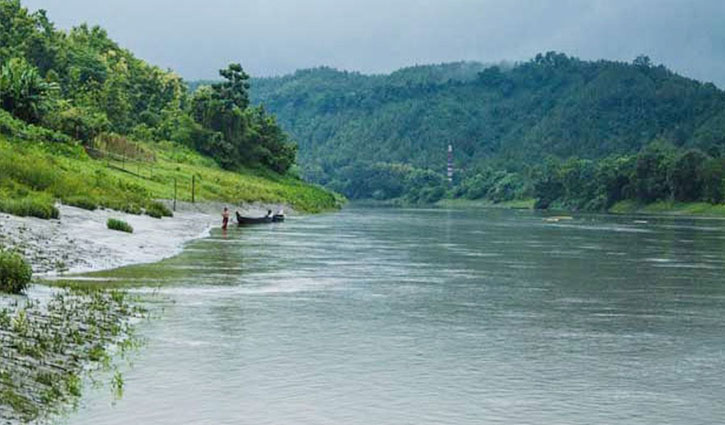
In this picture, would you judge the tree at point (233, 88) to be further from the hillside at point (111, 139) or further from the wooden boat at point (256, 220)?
the wooden boat at point (256, 220)

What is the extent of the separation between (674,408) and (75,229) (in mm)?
43189

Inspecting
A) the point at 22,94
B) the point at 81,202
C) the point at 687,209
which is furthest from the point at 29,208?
the point at 687,209

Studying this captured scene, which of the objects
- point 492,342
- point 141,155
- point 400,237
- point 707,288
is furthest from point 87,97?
point 492,342

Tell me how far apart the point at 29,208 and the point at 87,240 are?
5.88 metres

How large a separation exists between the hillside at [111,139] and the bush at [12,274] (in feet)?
84.2

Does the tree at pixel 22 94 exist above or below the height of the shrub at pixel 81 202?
above

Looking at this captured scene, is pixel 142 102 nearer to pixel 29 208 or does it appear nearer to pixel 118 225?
pixel 118 225

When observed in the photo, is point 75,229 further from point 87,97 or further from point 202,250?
point 87,97

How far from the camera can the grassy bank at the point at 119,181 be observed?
6941 centimetres

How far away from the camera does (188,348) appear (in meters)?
24.6

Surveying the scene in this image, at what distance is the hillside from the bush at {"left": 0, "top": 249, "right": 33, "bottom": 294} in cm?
2565

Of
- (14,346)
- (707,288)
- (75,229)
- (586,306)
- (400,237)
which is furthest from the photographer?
(400,237)

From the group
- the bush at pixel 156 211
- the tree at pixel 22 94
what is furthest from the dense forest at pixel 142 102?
the bush at pixel 156 211

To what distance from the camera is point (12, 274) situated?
29.0 metres
